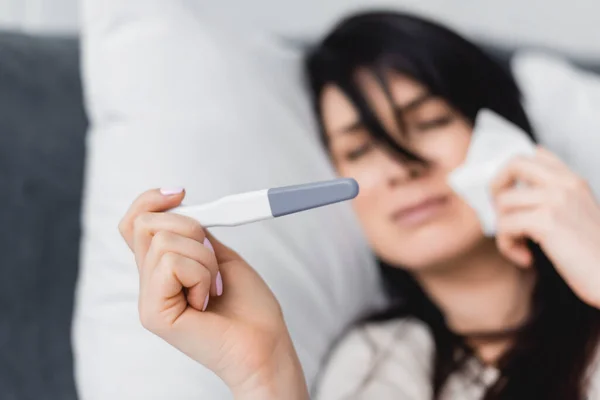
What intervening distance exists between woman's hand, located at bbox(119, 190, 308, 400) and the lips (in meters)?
0.34

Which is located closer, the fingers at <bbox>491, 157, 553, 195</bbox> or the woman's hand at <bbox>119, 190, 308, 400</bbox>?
the woman's hand at <bbox>119, 190, 308, 400</bbox>

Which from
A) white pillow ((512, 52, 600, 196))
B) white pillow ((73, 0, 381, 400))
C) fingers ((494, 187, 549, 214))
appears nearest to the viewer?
white pillow ((73, 0, 381, 400))

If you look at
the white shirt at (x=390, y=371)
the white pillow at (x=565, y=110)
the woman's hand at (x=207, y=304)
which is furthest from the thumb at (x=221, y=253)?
the white pillow at (x=565, y=110)

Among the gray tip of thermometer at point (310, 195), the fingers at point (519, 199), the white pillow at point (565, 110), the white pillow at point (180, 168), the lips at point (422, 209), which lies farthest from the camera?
the white pillow at point (565, 110)

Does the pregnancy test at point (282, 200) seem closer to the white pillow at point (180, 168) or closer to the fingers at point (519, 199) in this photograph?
the white pillow at point (180, 168)

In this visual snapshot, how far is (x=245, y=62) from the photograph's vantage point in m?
0.76

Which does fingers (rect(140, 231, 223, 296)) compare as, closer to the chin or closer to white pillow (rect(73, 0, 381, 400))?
white pillow (rect(73, 0, 381, 400))

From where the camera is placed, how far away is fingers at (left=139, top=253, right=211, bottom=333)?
394mm

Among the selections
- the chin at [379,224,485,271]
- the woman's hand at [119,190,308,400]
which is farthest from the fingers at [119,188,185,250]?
the chin at [379,224,485,271]

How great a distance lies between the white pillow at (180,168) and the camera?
554mm

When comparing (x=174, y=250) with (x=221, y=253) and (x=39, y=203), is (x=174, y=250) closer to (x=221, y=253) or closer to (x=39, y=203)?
(x=221, y=253)

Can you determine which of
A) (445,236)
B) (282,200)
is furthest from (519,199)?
(282,200)

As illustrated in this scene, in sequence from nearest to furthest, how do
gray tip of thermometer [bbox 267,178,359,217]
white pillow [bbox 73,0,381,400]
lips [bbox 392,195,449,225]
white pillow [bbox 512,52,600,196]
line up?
gray tip of thermometer [bbox 267,178,359,217]
white pillow [bbox 73,0,381,400]
lips [bbox 392,195,449,225]
white pillow [bbox 512,52,600,196]

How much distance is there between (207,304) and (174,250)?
6 centimetres
